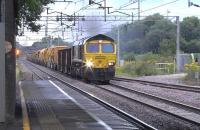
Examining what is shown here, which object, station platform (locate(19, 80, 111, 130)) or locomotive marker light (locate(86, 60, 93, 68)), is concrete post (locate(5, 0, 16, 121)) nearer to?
station platform (locate(19, 80, 111, 130))

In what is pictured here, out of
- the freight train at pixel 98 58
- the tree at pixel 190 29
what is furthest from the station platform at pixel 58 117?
the tree at pixel 190 29

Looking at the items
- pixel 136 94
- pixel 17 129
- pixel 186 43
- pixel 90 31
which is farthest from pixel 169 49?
pixel 17 129

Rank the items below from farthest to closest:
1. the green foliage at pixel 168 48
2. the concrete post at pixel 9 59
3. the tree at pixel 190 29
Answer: the tree at pixel 190 29
the green foliage at pixel 168 48
the concrete post at pixel 9 59

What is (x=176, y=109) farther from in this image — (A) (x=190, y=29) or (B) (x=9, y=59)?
(A) (x=190, y=29)

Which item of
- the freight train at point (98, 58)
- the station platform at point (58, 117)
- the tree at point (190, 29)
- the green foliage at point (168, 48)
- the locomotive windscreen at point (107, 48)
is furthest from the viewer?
the tree at point (190, 29)

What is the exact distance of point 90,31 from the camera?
6731 centimetres

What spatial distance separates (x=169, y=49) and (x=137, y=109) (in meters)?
62.8

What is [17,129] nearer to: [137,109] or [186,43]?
[137,109]

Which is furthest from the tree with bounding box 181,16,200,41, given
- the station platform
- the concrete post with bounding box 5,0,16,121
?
the concrete post with bounding box 5,0,16,121

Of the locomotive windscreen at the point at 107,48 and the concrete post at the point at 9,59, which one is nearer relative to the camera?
the concrete post at the point at 9,59

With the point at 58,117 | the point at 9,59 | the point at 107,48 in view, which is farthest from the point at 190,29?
the point at 9,59

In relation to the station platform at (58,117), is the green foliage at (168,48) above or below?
above

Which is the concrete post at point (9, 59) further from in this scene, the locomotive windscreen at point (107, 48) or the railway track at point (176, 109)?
the locomotive windscreen at point (107, 48)

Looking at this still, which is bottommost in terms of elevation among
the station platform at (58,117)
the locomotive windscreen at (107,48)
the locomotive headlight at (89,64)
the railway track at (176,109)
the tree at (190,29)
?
the railway track at (176,109)
